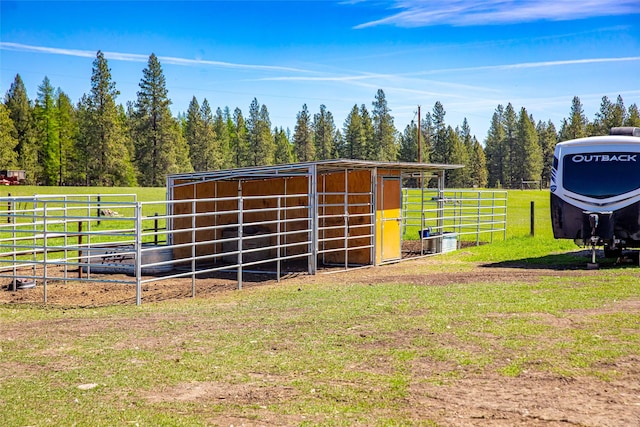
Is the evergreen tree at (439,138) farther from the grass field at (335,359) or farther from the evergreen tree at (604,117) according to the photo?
the grass field at (335,359)

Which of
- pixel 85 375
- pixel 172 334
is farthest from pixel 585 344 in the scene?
pixel 85 375

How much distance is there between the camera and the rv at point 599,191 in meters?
13.2

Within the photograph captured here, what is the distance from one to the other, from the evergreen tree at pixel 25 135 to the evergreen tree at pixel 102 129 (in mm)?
7898

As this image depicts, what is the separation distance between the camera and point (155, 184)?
57875mm

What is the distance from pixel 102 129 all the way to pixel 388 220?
42.9m

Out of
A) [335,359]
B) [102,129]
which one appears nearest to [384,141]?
[102,129]

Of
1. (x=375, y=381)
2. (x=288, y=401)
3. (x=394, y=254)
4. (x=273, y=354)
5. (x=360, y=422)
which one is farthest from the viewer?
(x=394, y=254)

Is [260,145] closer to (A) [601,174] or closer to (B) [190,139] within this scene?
(B) [190,139]

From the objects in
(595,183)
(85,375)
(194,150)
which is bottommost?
(85,375)

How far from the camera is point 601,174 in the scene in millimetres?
13492

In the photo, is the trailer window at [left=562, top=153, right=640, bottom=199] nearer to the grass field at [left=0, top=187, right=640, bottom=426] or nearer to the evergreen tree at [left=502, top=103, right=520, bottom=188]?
the grass field at [left=0, top=187, right=640, bottom=426]

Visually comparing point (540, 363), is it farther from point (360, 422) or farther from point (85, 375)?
point (85, 375)

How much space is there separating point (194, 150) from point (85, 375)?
64.8m

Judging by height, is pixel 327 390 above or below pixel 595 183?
below
